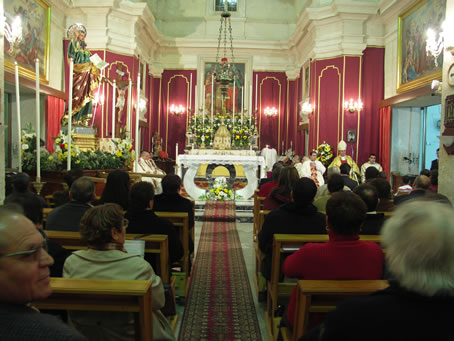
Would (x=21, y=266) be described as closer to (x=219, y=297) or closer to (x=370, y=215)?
(x=370, y=215)

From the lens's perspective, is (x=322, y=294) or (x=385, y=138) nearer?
(x=322, y=294)

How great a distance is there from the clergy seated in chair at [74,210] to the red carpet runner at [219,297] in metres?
1.25

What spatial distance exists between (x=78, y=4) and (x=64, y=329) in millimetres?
13728

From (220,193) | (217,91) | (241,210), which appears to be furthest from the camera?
(217,91)

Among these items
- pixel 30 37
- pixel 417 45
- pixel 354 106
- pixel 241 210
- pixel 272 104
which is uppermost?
pixel 30 37

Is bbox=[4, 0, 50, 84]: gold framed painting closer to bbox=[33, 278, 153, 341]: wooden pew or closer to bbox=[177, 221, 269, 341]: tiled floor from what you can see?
bbox=[177, 221, 269, 341]: tiled floor

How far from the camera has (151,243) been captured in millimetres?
3076

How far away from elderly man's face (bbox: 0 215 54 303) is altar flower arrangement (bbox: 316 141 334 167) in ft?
40.3

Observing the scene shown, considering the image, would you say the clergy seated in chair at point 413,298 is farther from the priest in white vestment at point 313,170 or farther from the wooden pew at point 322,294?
the priest in white vestment at point 313,170

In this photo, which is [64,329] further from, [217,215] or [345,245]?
[217,215]

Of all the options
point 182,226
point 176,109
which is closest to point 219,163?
point 176,109

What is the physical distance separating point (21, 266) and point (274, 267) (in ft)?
7.60

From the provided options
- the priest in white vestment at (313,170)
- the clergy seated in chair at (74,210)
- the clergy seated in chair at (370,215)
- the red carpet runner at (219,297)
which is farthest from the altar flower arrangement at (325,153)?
the clergy seated in chair at (74,210)

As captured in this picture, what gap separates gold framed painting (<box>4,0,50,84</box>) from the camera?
1018 cm
